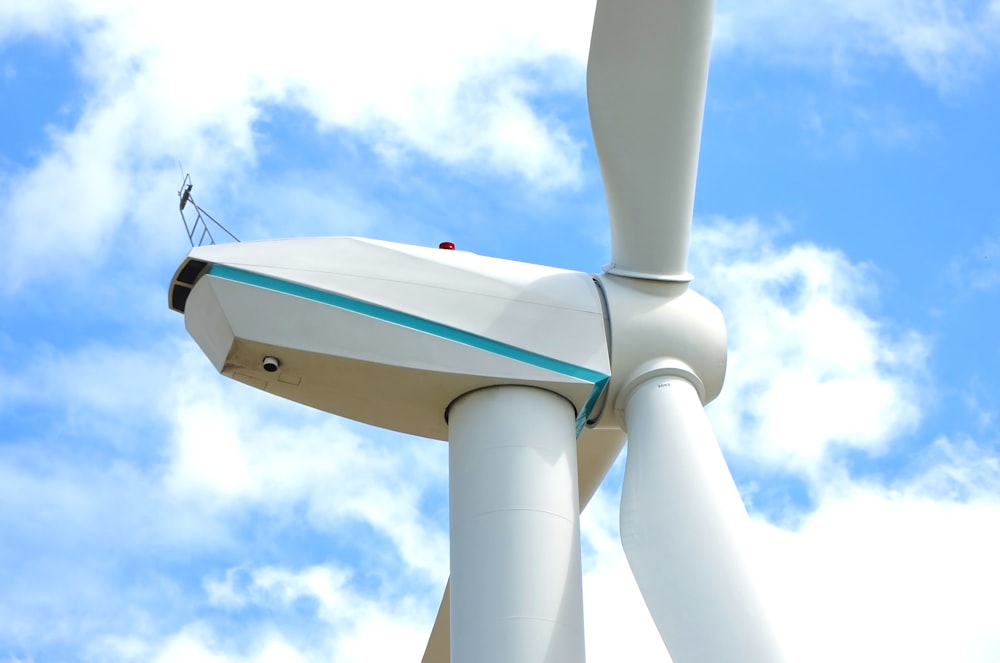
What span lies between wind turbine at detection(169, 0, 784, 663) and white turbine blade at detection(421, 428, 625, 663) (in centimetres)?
98

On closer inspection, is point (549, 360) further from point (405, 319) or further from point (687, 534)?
point (687, 534)

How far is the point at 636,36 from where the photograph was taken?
37.2 ft

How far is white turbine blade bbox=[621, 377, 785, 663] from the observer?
1005 cm

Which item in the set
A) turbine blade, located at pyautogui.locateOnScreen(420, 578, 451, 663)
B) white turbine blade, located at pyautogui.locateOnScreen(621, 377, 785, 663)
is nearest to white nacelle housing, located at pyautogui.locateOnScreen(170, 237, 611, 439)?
white turbine blade, located at pyautogui.locateOnScreen(621, 377, 785, 663)

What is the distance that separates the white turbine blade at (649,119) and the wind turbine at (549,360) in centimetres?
2

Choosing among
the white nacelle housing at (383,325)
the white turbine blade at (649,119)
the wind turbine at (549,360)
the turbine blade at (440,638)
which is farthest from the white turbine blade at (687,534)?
the turbine blade at (440,638)

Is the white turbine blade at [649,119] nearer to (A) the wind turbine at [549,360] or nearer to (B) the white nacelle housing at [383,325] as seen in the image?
(A) the wind turbine at [549,360]

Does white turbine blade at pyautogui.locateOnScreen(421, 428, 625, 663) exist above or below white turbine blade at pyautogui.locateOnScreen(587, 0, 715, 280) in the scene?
below

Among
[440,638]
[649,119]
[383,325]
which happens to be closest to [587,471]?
[440,638]

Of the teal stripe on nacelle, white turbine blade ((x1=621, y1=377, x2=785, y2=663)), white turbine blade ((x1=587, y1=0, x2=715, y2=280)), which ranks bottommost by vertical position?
white turbine blade ((x1=621, y1=377, x2=785, y2=663))

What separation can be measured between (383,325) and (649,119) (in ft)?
10.3

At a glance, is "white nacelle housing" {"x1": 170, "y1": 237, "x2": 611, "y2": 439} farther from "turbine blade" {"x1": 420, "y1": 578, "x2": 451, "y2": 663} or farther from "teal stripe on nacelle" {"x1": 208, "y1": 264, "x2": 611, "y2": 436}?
"turbine blade" {"x1": 420, "y1": 578, "x2": 451, "y2": 663}

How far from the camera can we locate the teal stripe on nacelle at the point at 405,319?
11562 millimetres

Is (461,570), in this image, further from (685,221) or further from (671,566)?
(685,221)
